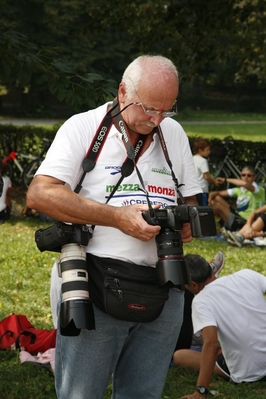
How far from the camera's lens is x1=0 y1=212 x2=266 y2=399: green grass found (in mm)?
5172

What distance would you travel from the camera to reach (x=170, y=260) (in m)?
2.76

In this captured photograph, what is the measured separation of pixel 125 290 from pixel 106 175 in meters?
0.42

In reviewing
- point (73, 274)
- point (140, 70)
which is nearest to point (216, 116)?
point (140, 70)

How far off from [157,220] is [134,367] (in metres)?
0.62

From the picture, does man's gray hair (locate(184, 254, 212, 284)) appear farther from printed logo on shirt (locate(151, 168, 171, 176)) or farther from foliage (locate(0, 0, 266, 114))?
printed logo on shirt (locate(151, 168, 171, 176))

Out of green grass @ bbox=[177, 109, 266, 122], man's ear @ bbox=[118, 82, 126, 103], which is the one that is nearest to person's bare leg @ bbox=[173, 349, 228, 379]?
man's ear @ bbox=[118, 82, 126, 103]

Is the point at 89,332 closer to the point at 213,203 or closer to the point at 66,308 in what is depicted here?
the point at 66,308

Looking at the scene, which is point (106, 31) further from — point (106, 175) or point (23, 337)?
point (106, 175)

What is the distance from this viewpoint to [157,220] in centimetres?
271

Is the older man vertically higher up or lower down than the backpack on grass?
higher up

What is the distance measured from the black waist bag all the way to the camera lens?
6cm

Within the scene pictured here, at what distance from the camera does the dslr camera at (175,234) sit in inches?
108

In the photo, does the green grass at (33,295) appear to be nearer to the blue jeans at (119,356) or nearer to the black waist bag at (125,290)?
the blue jeans at (119,356)

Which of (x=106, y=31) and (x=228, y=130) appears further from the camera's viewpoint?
(x=228, y=130)
